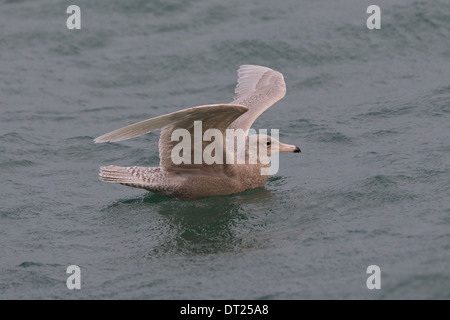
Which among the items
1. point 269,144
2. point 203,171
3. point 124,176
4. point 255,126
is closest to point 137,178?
point 124,176

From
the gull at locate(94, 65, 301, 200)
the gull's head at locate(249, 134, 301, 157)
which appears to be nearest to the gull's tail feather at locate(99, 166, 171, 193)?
the gull at locate(94, 65, 301, 200)

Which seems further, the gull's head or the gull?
the gull's head

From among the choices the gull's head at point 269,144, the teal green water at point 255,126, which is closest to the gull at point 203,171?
the gull's head at point 269,144

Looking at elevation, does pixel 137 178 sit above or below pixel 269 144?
below

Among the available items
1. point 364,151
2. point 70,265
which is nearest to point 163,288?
point 70,265

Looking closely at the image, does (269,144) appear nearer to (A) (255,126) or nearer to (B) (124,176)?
(B) (124,176)

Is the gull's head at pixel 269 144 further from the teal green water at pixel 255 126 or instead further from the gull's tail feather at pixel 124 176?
the gull's tail feather at pixel 124 176

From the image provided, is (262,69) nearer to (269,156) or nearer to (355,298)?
(269,156)

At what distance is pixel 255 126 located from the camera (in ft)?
41.7

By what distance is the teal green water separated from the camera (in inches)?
326

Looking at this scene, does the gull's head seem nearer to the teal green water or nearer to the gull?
the gull

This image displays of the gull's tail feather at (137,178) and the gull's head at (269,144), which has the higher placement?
the gull's head at (269,144)

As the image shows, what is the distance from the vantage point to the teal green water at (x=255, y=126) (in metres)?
8.28

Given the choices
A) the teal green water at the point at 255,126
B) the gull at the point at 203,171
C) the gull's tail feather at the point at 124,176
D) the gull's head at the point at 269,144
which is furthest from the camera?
the gull's head at the point at 269,144
